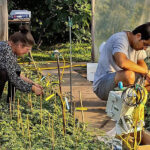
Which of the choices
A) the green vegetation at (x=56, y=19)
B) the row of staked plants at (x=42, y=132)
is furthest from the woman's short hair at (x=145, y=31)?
the green vegetation at (x=56, y=19)

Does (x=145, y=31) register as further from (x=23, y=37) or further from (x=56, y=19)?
(x=56, y=19)

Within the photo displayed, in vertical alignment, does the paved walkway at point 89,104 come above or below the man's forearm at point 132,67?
below

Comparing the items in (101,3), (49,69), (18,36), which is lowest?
(49,69)

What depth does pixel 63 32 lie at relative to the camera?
1011 cm

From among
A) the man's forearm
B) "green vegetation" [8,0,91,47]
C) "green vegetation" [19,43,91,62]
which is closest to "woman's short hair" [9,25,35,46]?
the man's forearm

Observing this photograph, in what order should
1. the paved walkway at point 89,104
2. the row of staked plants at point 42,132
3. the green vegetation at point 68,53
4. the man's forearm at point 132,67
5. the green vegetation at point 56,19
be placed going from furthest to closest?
the green vegetation at point 56,19, the green vegetation at point 68,53, the paved walkway at point 89,104, the man's forearm at point 132,67, the row of staked plants at point 42,132

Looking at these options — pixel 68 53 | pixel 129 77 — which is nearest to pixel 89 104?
pixel 129 77

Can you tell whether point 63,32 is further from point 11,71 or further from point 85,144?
point 85,144

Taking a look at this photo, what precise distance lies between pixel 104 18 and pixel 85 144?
3.99 m

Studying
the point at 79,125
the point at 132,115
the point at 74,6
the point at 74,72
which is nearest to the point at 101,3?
the point at 74,72

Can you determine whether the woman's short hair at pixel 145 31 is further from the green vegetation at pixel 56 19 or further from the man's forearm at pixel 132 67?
the green vegetation at pixel 56 19

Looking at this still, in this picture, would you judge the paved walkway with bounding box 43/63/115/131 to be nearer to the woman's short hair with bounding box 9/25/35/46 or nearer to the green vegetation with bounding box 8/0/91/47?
the woman's short hair with bounding box 9/25/35/46

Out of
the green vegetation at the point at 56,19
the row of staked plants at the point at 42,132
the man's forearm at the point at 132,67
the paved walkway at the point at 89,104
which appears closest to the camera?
the row of staked plants at the point at 42,132

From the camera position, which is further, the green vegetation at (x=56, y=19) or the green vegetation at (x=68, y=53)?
the green vegetation at (x=56, y=19)
